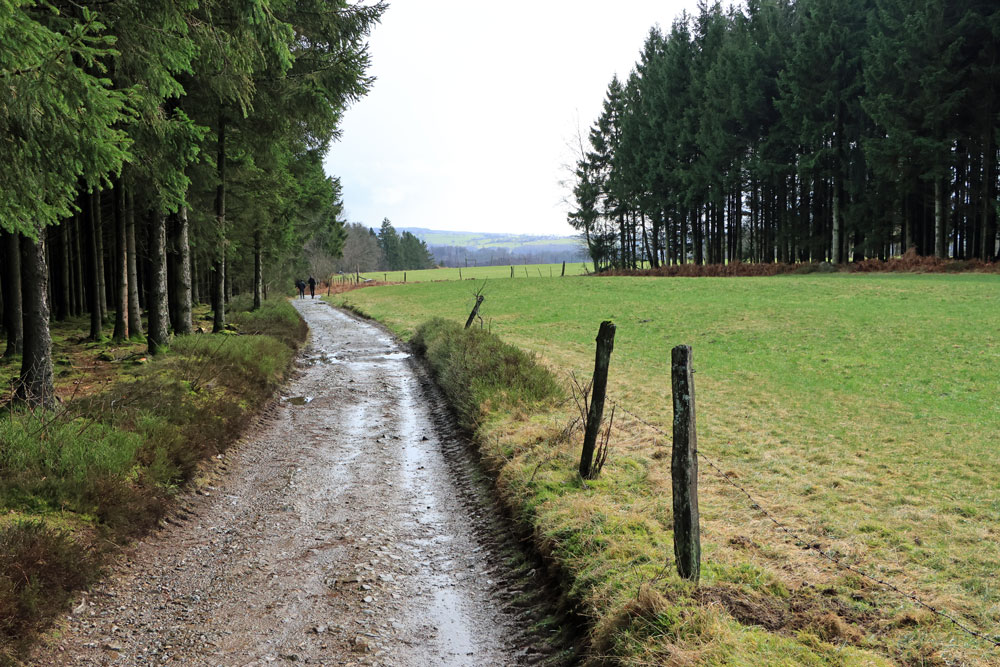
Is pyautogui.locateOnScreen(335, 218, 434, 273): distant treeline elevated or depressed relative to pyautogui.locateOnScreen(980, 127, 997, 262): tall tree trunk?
elevated

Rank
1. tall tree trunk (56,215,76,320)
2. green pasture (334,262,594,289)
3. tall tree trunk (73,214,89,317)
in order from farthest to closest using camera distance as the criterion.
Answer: green pasture (334,262,594,289) → tall tree trunk (73,214,89,317) → tall tree trunk (56,215,76,320)

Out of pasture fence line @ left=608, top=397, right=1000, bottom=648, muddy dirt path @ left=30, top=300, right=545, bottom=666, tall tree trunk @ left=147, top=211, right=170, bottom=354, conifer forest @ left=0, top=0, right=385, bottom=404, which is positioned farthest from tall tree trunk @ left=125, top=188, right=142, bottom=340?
pasture fence line @ left=608, top=397, right=1000, bottom=648

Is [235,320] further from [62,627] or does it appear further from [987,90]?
[987,90]

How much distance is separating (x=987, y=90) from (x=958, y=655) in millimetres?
37993

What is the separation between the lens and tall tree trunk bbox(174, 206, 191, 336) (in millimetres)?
13266

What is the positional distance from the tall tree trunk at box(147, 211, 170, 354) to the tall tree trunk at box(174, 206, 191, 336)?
1058 millimetres

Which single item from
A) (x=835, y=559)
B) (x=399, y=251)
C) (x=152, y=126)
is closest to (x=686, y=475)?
(x=835, y=559)

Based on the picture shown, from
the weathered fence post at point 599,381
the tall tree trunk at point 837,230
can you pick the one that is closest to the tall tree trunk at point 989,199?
the tall tree trunk at point 837,230

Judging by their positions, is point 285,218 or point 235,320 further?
point 285,218

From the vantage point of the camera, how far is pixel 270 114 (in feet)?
43.3

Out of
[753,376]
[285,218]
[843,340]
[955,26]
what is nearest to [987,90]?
[955,26]

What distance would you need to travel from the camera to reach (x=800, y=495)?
6.44 meters

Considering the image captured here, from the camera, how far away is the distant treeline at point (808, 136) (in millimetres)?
31250

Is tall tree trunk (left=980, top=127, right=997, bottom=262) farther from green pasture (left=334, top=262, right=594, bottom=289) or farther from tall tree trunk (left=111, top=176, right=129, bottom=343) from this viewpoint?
green pasture (left=334, top=262, right=594, bottom=289)
